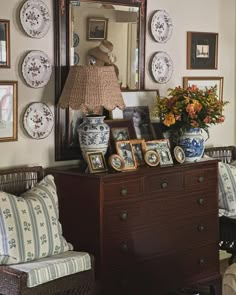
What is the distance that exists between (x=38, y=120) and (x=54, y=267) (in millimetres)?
1050

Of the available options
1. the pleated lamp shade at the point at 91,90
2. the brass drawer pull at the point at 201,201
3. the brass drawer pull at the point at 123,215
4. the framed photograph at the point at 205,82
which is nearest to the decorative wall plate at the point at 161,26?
the framed photograph at the point at 205,82

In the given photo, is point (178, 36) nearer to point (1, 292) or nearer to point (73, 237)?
point (73, 237)

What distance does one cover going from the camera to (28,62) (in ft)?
13.2

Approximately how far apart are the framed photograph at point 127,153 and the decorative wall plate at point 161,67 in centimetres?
77

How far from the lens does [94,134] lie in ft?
13.3

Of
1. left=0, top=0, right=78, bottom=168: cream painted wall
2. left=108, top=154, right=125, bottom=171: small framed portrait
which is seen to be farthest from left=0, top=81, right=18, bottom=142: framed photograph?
left=108, top=154, right=125, bottom=171: small framed portrait

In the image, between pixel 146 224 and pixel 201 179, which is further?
pixel 201 179

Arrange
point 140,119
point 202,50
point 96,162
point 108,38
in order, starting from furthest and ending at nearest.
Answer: point 202,50
point 140,119
point 108,38
point 96,162

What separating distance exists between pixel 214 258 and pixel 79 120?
1.35 m

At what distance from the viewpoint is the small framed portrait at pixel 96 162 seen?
3967mm

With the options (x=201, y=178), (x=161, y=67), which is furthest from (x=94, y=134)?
(x=161, y=67)

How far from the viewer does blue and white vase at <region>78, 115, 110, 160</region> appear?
4047 mm

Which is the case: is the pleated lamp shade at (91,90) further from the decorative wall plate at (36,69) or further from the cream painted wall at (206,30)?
the cream painted wall at (206,30)

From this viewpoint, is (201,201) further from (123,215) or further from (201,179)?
(123,215)
